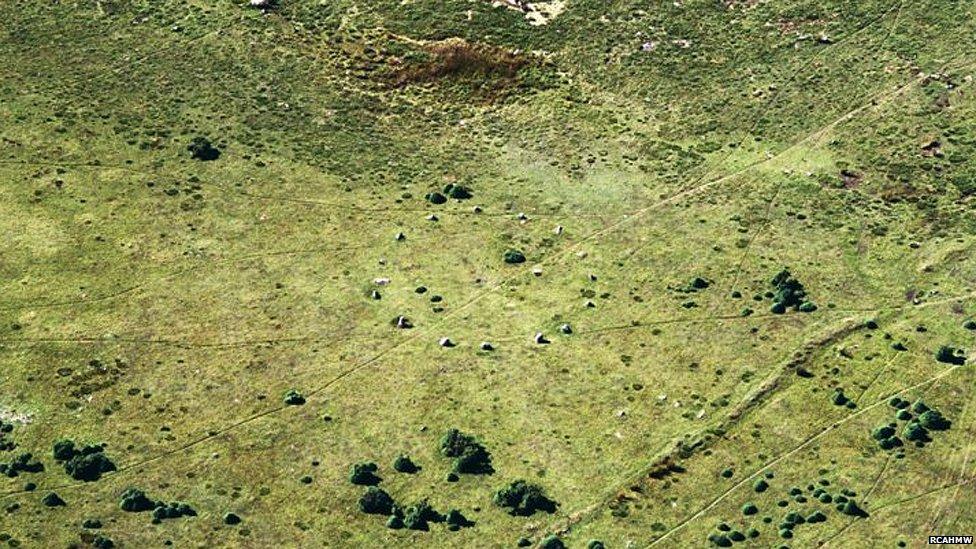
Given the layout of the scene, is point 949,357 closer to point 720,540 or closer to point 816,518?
point 816,518

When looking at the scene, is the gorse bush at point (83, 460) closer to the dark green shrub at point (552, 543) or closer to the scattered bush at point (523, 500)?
the scattered bush at point (523, 500)

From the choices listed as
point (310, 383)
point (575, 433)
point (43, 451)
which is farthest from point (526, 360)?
point (43, 451)

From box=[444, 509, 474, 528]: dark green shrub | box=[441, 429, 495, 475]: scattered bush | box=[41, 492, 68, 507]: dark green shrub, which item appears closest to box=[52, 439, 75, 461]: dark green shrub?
box=[41, 492, 68, 507]: dark green shrub

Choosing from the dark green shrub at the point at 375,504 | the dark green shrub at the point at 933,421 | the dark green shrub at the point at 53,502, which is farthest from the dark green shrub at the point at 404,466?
the dark green shrub at the point at 933,421

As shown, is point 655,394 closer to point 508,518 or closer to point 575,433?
point 575,433

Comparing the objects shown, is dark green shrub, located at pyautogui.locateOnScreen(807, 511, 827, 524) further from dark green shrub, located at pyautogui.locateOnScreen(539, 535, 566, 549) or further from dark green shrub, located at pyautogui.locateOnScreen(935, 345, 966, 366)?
dark green shrub, located at pyautogui.locateOnScreen(935, 345, 966, 366)
